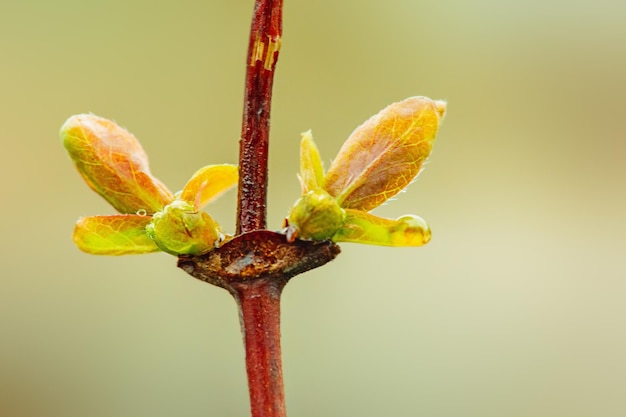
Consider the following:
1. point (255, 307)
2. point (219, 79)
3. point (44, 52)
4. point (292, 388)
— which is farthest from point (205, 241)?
point (44, 52)

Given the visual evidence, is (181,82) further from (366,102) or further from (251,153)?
(251,153)

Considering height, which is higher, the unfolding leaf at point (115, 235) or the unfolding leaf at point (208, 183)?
the unfolding leaf at point (208, 183)

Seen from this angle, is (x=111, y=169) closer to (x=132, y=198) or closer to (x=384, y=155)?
(x=132, y=198)

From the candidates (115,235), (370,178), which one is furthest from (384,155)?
(115,235)

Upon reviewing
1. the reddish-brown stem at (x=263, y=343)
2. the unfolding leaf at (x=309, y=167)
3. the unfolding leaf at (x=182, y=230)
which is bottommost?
the reddish-brown stem at (x=263, y=343)

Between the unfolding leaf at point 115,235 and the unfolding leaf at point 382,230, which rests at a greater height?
the unfolding leaf at point 115,235

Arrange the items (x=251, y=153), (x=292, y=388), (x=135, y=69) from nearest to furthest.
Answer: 1. (x=251, y=153)
2. (x=292, y=388)
3. (x=135, y=69)
